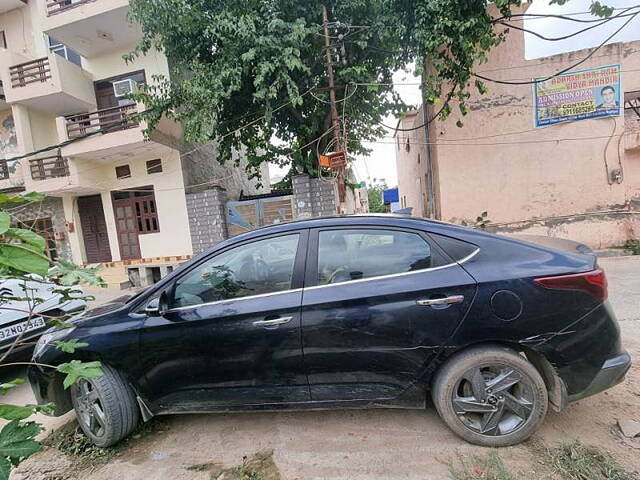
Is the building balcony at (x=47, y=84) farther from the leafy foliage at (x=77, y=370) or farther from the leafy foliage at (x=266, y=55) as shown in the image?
the leafy foliage at (x=77, y=370)

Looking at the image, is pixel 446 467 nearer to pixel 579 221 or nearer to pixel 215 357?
pixel 215 357

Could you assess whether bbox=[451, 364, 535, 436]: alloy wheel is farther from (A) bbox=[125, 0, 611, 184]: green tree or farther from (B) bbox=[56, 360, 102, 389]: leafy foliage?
(A) bbox=[125, 0, 611, 184]: green tree

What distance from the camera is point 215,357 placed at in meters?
2.13

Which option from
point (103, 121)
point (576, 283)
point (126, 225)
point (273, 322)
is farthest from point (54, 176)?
point (576, 283)

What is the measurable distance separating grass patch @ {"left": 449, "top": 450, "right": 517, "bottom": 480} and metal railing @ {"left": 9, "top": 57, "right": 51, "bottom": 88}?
12.0 metres

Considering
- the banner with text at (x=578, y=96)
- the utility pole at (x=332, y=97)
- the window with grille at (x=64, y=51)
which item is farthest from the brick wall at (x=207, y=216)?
the banner with text at (x=578, y=96)

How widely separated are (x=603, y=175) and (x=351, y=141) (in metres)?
5.84

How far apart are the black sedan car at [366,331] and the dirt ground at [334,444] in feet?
0.60

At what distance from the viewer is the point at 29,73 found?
9.07 metres

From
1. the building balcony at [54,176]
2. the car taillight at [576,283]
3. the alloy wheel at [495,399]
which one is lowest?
the alloy wheel at [495,399]

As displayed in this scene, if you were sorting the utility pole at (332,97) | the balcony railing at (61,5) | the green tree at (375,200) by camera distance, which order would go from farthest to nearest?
the green tree at (375,200) → the balcony railing at (61,5) → the utility pole at (332,97)

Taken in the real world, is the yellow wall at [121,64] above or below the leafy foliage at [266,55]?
above

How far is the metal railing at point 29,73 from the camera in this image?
868cm

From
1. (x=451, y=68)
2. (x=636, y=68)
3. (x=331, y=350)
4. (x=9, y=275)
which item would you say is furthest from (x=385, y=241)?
(x=636, y=68)
